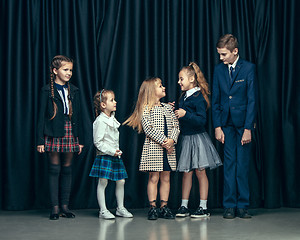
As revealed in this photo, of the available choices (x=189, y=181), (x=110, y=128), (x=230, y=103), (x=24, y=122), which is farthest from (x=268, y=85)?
(x=24, y=122)

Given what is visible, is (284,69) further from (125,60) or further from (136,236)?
(136,236)

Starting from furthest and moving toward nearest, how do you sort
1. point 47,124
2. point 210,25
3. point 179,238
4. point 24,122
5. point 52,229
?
point 210,25 → point 24,122 → point 47,124 → point 52,229 → point 179,238

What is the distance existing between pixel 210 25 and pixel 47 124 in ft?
6.21

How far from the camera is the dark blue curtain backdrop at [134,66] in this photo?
4.18 metres

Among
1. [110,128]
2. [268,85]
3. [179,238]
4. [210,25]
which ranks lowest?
[179,238]

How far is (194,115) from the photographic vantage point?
3.85 meters

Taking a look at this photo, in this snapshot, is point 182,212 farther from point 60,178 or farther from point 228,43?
point 228,43

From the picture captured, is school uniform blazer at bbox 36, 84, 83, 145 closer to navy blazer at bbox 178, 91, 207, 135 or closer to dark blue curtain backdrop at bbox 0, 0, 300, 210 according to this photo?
dark blue curtain backdrop at bbox 0, 0, 300, 210

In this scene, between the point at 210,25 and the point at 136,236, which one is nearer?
the point at 136,236

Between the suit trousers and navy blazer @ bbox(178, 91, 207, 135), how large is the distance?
237 mm

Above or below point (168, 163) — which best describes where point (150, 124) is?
above

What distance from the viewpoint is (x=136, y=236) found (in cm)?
309

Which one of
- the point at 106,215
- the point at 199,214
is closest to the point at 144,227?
the point at 106,215

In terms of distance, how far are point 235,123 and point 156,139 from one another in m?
0.68
